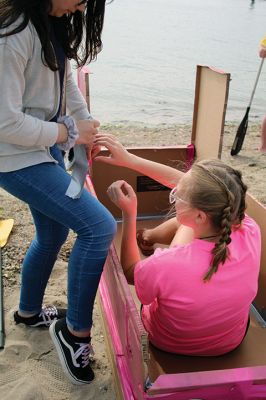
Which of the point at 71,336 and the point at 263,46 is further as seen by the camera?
the point at 263,46

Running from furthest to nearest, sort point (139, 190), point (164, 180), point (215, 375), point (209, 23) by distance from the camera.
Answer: point (209, 23)
point (139, 190)
point (164, 180)
point (215, 375)

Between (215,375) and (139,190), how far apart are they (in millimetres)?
1576

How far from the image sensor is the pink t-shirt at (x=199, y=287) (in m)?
1.21

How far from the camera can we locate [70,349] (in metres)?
1.49

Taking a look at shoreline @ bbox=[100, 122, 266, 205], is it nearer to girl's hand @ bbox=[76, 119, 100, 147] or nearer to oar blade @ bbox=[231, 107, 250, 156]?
oar blade @ bbox=[231, 107, 250, 156]

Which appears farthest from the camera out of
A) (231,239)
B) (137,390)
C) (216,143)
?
(216,143)

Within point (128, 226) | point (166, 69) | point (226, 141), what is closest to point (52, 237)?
point (128, 226)

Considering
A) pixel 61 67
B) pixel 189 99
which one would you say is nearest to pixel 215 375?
pixel 61 67

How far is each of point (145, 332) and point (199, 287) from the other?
0.29m

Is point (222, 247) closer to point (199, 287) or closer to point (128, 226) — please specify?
point (199, 287)

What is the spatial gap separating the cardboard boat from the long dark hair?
0.63 meters

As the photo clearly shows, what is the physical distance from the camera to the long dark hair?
1.15 m

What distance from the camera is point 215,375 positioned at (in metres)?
1.03

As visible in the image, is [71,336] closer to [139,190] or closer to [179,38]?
[139,190]
